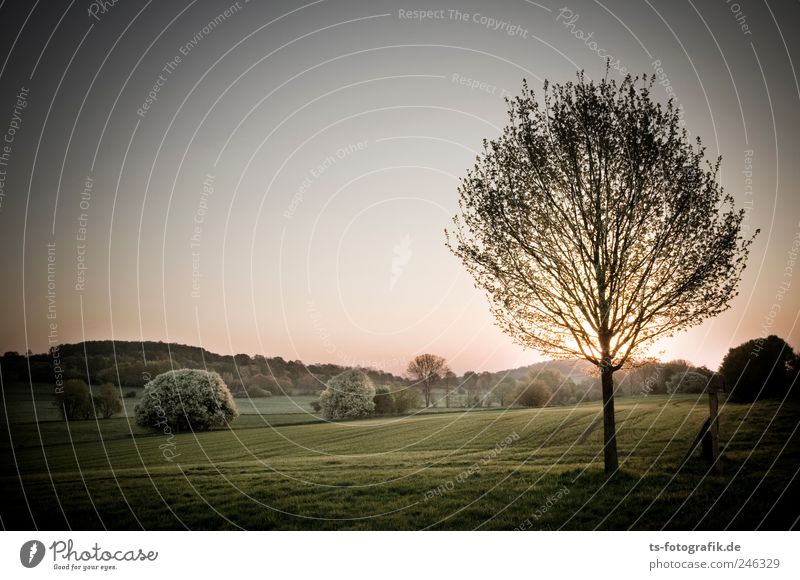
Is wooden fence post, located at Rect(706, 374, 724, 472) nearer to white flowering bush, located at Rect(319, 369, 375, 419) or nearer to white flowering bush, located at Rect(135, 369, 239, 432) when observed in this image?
white flowering bush, located at Rect(135, 369, 239, 432)

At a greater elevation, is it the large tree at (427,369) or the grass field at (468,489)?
the large tree at (427,369)

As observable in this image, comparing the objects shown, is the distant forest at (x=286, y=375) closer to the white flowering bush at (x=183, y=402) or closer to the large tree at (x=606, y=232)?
the white flowering bush at (x=183, y=402)

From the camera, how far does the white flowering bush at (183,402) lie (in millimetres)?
36781

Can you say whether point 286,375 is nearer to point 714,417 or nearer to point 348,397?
point 348,397

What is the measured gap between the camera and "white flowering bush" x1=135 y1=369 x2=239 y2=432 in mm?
36781

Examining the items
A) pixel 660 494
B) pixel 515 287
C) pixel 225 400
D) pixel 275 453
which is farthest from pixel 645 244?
pixel 225 400

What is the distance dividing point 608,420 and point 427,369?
32519 mm

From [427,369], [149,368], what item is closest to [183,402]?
[149,368]

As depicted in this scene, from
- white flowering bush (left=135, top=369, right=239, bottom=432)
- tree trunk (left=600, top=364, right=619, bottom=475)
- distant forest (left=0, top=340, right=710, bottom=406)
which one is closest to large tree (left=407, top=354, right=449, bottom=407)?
distant forest (left=0, top=340, right=710, bottom=406)

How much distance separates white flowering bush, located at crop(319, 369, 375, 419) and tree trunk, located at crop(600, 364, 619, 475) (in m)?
35.3

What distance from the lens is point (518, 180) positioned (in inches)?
482

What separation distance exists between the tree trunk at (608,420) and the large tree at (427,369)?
2961cm

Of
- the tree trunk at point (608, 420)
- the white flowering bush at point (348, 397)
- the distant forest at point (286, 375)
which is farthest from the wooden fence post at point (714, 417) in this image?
the white flowering bush at point (348, 397)
